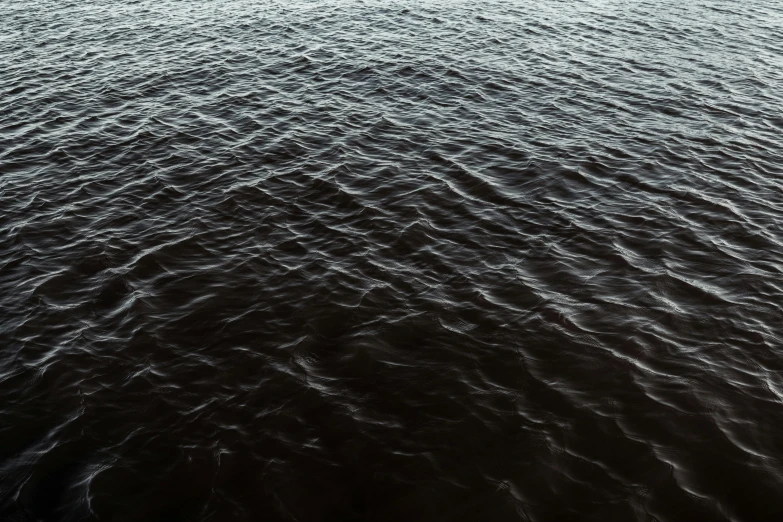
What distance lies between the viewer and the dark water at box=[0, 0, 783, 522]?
1190 cm

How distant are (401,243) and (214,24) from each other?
28006 mm

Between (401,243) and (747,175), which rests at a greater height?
(747,175)

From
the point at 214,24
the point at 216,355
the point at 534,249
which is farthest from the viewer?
the point at 214,24

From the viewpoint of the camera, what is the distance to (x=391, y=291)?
16766mm

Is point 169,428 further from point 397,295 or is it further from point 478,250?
point 478,250

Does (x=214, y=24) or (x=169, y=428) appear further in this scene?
(x=214, y=24)

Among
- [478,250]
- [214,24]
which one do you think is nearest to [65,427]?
[478,250]

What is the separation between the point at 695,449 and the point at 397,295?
8117 mm

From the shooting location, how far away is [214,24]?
128 ft

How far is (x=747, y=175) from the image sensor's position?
22156mm

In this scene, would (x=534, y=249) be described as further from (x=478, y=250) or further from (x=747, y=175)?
(x=747, y=175)

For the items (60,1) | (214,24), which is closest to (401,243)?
(214,24)

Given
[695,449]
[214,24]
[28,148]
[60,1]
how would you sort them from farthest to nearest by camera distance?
1. [60,1]
2. [214,24]
3. [28,148]
4. [695,449]

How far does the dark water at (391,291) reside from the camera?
11.9 metres
